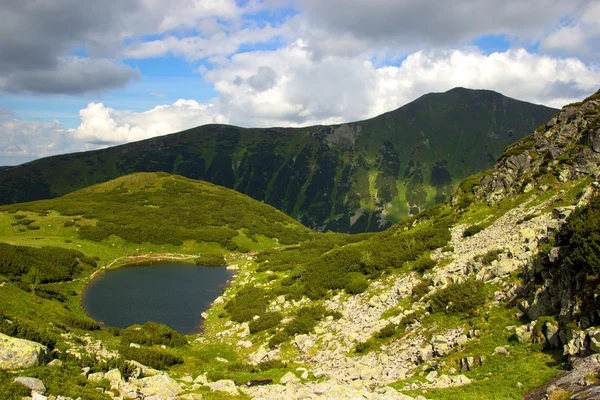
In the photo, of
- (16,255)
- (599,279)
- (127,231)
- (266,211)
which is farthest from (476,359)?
(266,211)

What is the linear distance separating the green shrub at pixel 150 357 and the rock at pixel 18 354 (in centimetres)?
1100

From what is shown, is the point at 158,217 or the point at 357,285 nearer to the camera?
the point at 357,285

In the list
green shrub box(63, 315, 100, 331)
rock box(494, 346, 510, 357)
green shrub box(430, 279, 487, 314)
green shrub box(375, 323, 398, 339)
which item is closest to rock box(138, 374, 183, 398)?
green shrub box(375, 323, 398, 339)

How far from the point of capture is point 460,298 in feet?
77.0

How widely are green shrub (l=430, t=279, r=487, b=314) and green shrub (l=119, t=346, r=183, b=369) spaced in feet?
66.3

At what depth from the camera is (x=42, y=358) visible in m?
14.8

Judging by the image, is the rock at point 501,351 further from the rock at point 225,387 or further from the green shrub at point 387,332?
the rock at point 225,387

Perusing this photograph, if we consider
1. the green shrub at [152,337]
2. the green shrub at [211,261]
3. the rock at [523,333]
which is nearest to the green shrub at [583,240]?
the rock at [523,333]

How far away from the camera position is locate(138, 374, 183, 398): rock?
14705 mm

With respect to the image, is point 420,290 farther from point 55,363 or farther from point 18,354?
point 18,354

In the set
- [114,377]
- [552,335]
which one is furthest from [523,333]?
[114,377]

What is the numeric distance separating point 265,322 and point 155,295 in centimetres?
2547

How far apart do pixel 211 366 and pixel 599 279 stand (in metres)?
25.5

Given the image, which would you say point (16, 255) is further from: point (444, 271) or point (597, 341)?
point (597, 341)
